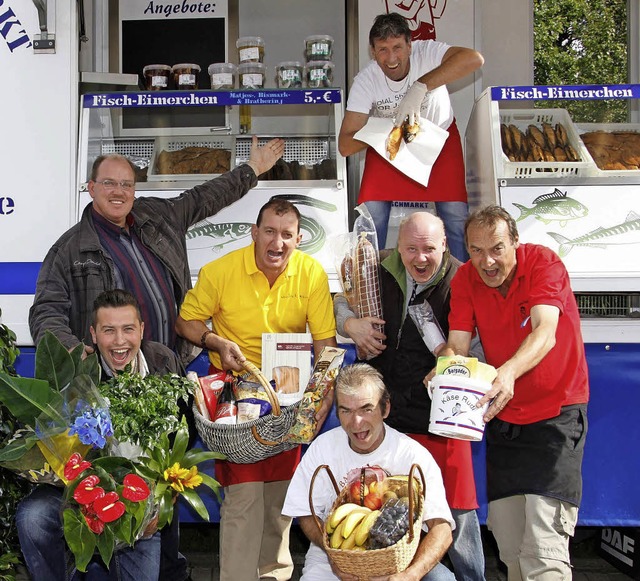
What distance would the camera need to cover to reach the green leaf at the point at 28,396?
2.82m

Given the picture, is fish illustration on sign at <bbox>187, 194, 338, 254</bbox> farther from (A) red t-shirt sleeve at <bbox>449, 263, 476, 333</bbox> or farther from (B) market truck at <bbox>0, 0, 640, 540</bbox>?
(A) red t-shirt sleeve at <bbox>449, 263, 476, 333</bbox>

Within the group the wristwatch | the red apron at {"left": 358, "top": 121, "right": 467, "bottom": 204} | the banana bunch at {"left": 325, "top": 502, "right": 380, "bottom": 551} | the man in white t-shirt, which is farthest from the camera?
the red apron at {"left": 358, "top": 121, "right": 467, "bottom": 204}

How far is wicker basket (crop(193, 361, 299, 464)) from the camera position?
134 inches

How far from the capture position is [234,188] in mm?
4461

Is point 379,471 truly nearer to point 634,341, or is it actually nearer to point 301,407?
point 301,407

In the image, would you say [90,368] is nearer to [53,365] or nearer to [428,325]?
[53,365]

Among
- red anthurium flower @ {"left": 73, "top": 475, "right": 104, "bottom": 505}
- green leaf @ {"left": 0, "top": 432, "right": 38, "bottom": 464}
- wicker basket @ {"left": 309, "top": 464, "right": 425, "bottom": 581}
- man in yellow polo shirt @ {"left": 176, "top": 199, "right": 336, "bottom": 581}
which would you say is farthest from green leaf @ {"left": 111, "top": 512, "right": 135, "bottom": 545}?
man in yellow polo shirt @ {"left": 176, "top": 199, "right": 336, "bottom": 581}

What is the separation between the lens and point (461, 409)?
9.83 feet

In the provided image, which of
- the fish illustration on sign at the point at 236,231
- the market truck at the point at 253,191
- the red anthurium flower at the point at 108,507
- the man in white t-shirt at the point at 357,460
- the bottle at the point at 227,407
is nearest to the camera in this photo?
the red anthurium flower at the point at 108,507

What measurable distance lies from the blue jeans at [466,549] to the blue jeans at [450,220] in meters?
1.48

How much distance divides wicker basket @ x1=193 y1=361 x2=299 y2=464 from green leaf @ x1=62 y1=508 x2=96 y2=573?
77cm

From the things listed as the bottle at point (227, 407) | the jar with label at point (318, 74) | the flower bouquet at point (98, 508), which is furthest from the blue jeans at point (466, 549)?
the jar with label at point (318, 74)

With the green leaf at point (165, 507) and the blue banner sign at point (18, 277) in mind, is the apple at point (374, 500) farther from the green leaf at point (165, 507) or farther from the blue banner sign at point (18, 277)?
the blue banner sign at point (18, 277)

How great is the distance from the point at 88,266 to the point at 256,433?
3.71 feet
